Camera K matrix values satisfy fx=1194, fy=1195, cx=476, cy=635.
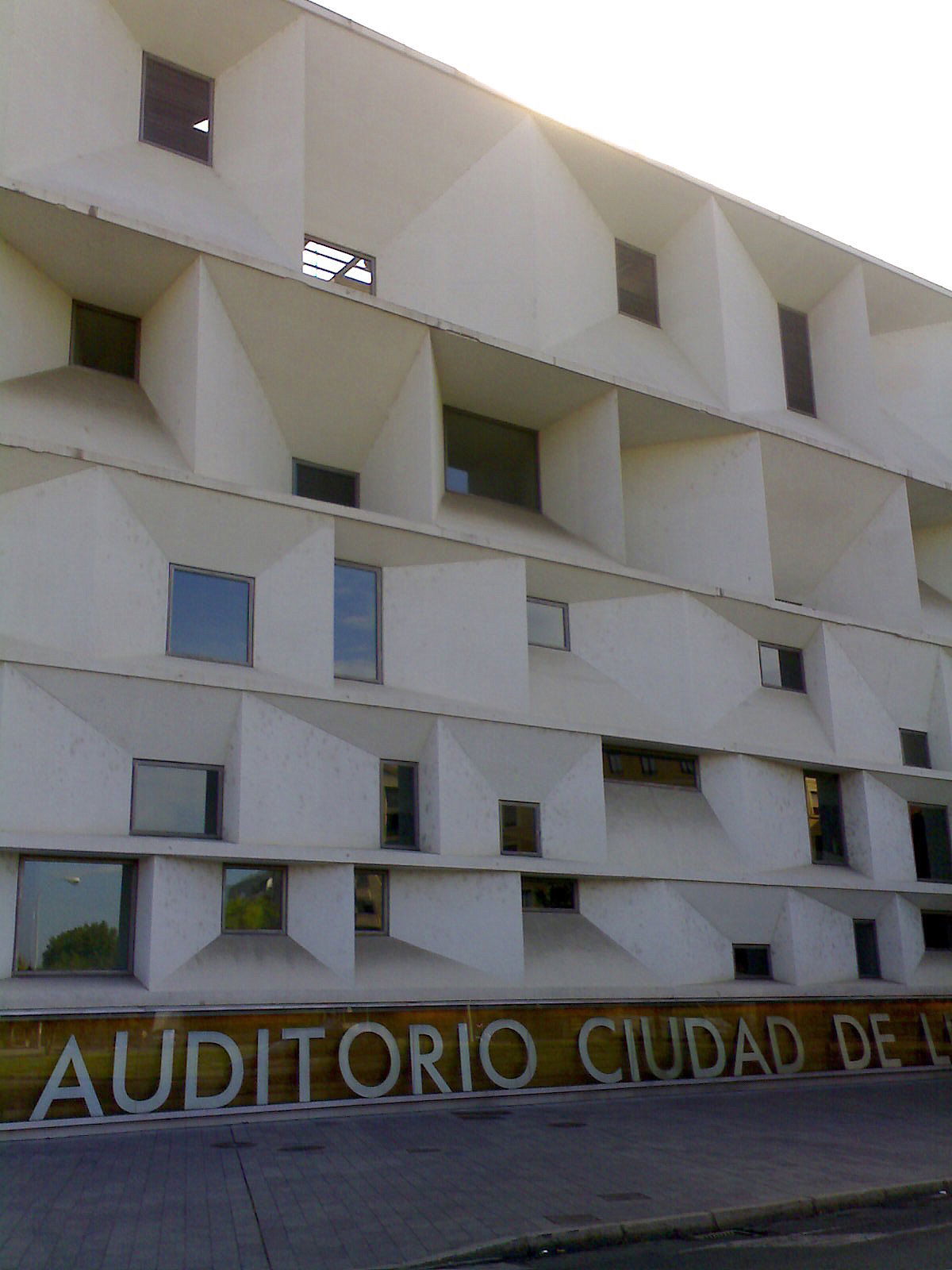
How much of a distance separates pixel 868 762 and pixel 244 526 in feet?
39.7

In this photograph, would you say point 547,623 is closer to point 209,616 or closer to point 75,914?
point 209,616

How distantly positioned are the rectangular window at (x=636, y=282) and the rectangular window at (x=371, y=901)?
1153 cm

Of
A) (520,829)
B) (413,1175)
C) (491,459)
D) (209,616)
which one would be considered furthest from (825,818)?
(413,1175)

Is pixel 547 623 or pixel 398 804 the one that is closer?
pixel 398 804

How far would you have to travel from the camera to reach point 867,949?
67.4ft

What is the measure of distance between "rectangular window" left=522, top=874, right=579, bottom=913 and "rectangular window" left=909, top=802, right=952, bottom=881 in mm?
7443

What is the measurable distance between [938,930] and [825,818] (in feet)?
10.2

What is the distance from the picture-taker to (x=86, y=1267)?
749cm

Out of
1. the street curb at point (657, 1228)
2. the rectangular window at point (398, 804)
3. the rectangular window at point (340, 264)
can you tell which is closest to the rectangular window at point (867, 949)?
the rectangular window at point (398, 804)

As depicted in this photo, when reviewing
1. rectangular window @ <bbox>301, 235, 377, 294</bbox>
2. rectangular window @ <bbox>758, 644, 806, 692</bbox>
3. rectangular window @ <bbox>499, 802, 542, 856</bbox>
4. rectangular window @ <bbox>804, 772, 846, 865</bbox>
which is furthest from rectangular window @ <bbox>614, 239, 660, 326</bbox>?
rectangular window @ <bbox>499, 802, 542, 856</bbox>

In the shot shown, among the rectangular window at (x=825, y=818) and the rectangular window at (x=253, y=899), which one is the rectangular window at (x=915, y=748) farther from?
the rectangular window at (x=253, y=899)

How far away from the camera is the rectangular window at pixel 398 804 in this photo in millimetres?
16031

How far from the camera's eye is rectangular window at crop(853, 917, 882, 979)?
20.4 m

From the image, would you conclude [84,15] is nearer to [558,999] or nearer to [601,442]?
[601,442]
